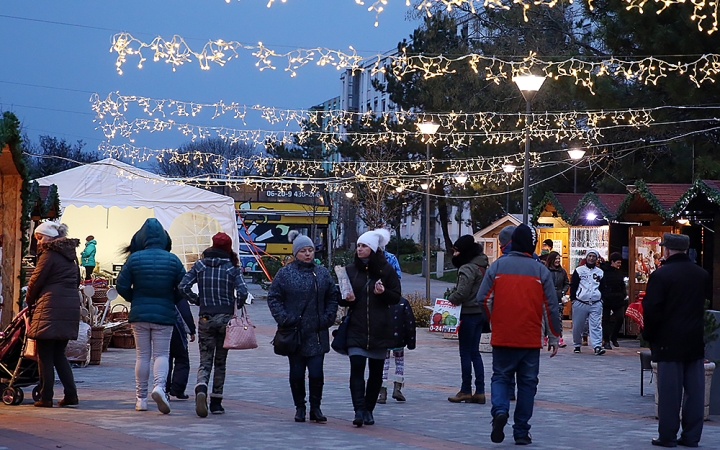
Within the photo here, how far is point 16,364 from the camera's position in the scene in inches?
373

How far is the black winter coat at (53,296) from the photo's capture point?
9125 mm

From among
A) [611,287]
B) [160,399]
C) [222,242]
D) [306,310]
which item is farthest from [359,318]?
[611,287]

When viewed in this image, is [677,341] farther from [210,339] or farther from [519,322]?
[210,339]

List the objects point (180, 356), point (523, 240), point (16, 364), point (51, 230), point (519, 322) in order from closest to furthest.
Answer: point (519, 322) → point (523, 240) → point (51, 230) → point (16, 364) → point (180, 356)

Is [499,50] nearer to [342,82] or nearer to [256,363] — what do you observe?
[256,363]

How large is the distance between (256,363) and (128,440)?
21.9 ft

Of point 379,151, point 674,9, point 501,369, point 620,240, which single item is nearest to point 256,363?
point 501,369

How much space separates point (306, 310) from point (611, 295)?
33.5ft

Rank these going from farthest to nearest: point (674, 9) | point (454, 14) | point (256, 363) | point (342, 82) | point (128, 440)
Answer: point (342, 82), point (454, 14), point (674, 9), point (256, 363), point (128, 440)

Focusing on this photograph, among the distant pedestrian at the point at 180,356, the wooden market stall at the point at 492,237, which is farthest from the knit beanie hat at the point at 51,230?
the wooden market stall at the point at 492,237

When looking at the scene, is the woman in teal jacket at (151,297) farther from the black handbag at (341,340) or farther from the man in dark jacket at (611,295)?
the man in dark jacket at (611,295)

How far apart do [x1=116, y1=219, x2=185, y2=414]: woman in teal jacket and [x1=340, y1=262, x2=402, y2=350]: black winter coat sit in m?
1.64

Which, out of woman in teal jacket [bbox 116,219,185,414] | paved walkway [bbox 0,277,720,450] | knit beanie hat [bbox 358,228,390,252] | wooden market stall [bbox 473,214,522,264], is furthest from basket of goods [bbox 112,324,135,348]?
wooden market stall [bbox 473,214,522,264]

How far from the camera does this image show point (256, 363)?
14016 mm
